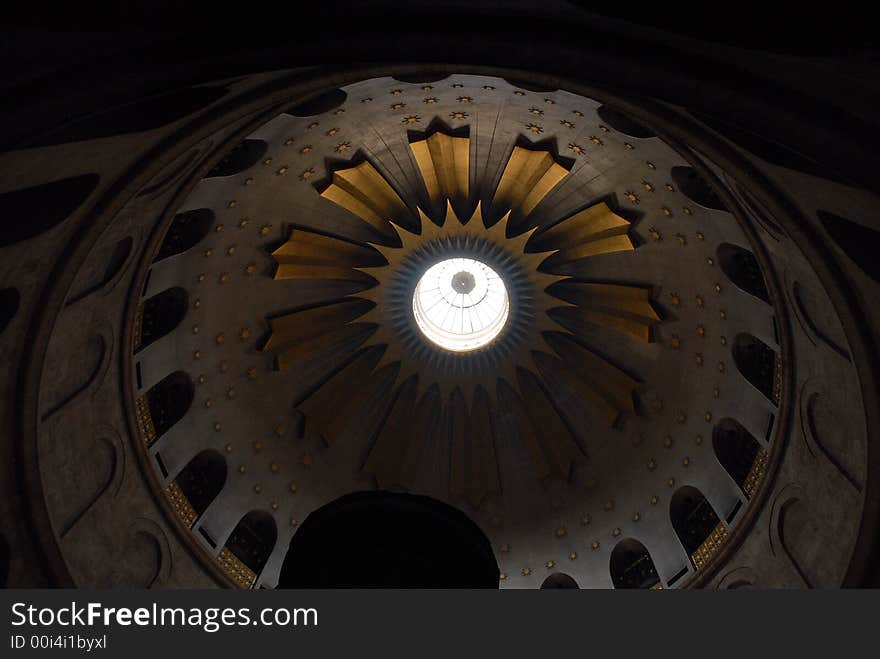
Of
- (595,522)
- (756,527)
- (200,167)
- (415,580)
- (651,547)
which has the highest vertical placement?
(200,167)

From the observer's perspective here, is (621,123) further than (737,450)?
No

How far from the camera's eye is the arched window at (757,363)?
1368 cm

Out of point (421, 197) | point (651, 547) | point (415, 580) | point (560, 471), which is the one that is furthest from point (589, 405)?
point (415, 580)

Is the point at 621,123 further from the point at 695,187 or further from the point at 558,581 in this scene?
the point at 558,581

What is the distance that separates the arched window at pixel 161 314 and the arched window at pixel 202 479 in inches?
112

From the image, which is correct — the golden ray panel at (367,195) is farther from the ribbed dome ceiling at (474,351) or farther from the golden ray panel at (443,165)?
the golden ray panel at (443,165)

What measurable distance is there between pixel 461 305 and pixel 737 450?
813 cm

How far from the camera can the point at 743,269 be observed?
13742 mm

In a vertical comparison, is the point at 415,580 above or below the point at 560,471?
below

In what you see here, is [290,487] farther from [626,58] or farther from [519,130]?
[626,58]

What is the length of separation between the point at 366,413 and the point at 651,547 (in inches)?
286

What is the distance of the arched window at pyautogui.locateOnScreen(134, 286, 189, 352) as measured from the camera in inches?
559

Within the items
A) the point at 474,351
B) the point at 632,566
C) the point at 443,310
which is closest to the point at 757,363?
the point at 632,566

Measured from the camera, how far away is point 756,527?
13.7 m
